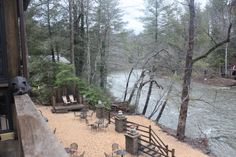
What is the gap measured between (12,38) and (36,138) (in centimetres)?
411

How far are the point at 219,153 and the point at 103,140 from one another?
21.1 feet

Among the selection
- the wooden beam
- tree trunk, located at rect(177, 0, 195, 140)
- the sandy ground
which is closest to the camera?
the wooden beam

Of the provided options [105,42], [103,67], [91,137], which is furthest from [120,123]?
[105,42]

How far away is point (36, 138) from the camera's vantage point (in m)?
1.76

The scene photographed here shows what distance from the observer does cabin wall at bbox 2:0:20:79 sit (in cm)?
532

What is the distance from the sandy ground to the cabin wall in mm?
8048

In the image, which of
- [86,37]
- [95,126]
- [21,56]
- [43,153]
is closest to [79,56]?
[86,37]

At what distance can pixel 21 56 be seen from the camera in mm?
5336

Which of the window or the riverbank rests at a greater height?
the window

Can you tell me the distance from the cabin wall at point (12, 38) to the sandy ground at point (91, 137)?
805 centimetres

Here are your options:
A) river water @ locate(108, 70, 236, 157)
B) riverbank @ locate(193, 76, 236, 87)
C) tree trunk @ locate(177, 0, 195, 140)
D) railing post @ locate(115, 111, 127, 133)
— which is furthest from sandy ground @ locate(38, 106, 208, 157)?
riverbank @ locate(193, 76, 236, 87)

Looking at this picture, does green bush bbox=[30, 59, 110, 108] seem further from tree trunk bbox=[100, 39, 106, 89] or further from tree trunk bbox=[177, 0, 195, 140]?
tree trunk bbox=[177, 0, 195, 140]

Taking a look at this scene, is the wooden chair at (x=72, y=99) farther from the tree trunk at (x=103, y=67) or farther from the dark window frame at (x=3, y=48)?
the dark window frame at (x=3, y=48)

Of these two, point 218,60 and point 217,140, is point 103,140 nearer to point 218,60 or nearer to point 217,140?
point 217,140
